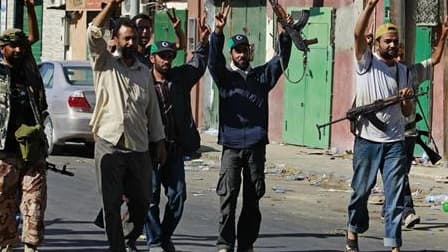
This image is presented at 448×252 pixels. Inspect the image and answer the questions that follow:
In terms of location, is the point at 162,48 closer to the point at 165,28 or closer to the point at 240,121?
the point at 240,121

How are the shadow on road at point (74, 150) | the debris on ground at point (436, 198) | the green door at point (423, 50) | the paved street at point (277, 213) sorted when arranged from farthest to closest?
the shadow on road at point (74, 150), the green door at point (423, 50), the debris on ground at point (436, 198), the paved street at point (277, 213)

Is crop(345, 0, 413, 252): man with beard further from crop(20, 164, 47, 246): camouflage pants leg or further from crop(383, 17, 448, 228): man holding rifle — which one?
crop(20, 164, 47, 246): camouflage pants leg

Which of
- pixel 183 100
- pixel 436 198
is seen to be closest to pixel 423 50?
pixel 436 198

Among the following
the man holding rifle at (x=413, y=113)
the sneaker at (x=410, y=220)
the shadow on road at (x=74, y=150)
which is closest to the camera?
the man holding rifle at (x=413, y=113)

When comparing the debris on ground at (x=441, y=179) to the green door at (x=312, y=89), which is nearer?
the debris on ground at (x=441, y=179)

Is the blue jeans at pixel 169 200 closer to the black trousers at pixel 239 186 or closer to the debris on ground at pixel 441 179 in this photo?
the black trousers at pixel 239 186

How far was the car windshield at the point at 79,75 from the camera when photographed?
Answer: 1903 centimetres

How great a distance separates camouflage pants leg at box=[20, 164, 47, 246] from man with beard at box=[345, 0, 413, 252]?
8.57ft

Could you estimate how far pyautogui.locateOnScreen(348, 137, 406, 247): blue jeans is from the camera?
9617 millimetres

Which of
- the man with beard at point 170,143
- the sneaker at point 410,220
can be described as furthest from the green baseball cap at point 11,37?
the sneaker at point 410,220

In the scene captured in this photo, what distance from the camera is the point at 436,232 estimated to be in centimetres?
1210

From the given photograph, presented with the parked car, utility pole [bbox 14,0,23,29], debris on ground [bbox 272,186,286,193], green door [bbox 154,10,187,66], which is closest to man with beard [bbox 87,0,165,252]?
utility pole [bbox 14,0,23,29]

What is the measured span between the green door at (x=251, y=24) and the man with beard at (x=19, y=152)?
533 inches

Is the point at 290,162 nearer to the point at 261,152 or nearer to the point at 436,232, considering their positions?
the point at 436,232
